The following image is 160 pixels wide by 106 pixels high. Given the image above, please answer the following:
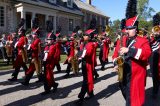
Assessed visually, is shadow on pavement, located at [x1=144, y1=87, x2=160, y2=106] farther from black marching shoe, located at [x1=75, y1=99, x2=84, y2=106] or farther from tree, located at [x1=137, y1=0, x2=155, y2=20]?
tree, located at [x1=137, y1=0, x2=155, y2=20]

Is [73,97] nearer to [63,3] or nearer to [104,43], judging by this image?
[104,43]

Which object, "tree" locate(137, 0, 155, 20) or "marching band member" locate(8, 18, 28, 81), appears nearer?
"marching band member" locate(8, 18, 28, 81)

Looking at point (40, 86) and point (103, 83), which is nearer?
point (40, 86)

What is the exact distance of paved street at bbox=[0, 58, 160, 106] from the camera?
313 inches

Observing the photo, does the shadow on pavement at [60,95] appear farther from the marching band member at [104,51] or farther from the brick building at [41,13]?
the brick building at [41,13]

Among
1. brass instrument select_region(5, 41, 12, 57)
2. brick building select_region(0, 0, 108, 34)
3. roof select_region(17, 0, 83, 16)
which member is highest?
roof select_region(17, 0, 83, 16)

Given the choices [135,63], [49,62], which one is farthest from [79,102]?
[135,63]

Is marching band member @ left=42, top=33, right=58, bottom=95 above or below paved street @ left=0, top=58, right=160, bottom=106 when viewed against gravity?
above

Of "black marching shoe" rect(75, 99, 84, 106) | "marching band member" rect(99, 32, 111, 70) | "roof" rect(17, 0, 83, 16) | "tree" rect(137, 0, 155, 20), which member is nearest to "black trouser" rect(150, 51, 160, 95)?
"black marching shoe" rect(75, 99, 84, 106)

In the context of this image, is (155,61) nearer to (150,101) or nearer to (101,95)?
(150,101)

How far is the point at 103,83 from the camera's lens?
10.9 metres

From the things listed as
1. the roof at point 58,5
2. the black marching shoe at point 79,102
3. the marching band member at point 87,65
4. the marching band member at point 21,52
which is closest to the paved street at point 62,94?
the black marching shoe at point 79,102

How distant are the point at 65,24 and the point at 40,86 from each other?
75.1 feet

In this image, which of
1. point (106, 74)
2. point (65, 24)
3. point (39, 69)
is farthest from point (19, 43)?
point (65, 24)
